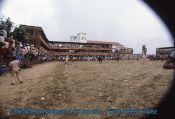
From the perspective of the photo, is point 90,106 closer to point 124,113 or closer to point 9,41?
point 124,113

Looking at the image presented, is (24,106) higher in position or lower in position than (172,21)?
lower

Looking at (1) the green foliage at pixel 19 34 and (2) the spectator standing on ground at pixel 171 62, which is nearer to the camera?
(2) the spectator standing on ground at pixel 171 62

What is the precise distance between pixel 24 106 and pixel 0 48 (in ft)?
22.0

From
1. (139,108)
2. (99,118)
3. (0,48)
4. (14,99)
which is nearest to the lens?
(99,118)

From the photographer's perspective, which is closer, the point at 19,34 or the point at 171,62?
the point at 171,62

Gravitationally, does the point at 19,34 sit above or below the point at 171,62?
above

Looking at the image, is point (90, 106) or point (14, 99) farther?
point (14, 99)

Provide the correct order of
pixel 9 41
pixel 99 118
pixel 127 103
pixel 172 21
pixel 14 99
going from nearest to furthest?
pixel 172 21 < pixel 99 118 < pixel 127 103 < pixel 14 99 < pixel 9 41

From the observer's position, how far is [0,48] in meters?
11.5

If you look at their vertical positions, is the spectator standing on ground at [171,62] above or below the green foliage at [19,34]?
below

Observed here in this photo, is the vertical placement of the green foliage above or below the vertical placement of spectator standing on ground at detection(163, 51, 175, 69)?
above

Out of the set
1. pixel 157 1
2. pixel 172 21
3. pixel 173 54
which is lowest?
pixel 173 54

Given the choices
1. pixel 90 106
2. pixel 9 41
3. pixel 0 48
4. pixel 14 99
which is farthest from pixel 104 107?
pixel 9 41

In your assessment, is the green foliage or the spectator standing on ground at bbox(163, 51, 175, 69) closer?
the spectator standing on ground at bbox(163, 51, 175, 69)
